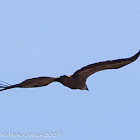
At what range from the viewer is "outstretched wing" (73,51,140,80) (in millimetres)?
21453

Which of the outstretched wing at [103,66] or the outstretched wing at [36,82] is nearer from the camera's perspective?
the outstretched wing at [103,66]

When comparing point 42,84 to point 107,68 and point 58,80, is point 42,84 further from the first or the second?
point 107,68

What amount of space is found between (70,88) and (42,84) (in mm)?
893

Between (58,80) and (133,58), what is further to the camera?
(58,80)

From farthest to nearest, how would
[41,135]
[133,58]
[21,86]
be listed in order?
[41,135] < [21,86] < [133,58]

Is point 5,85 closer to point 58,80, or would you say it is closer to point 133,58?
point 58,80

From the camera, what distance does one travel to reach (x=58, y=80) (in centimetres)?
2284

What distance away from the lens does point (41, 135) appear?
24.3m

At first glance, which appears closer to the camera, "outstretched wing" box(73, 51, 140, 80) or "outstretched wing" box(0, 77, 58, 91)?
"outstretched wing" box(73, 51, 140, 80)

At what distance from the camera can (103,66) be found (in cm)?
2183

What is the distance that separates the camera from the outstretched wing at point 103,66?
21453mm

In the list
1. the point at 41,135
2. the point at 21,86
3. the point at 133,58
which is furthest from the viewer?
the point at 41,135

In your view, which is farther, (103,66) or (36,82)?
(36,82)

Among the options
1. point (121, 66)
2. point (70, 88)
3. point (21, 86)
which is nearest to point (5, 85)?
point (21, 86)
